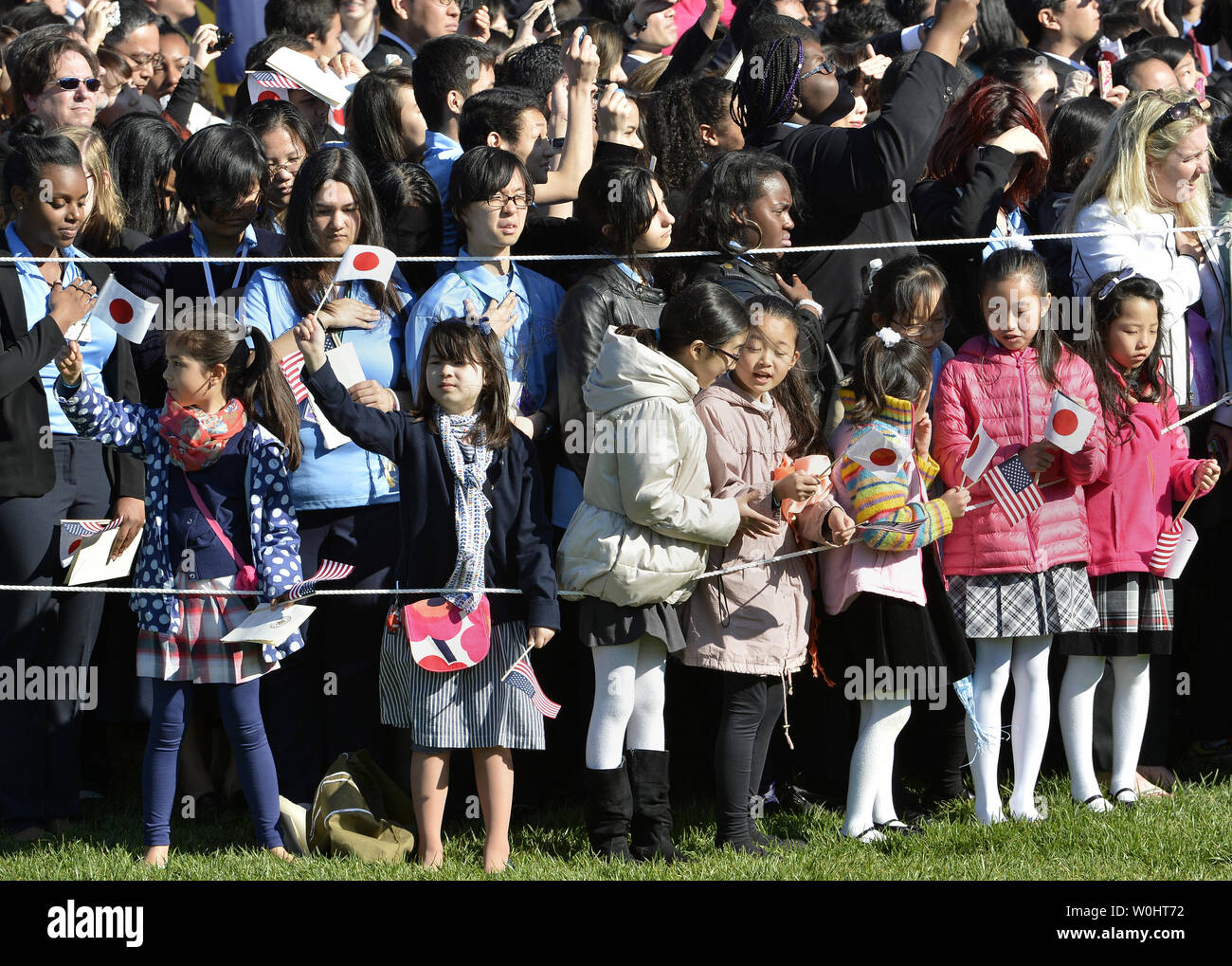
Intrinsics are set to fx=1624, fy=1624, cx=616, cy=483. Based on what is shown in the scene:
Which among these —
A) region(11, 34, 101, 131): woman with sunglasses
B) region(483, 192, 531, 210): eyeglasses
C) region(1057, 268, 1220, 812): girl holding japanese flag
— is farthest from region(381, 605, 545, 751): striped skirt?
region(11, 34, 101, 131): woman with sunglasses

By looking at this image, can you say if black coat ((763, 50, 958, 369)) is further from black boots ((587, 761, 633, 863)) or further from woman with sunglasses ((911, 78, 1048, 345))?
black boots ((587, 761, 633, 863))

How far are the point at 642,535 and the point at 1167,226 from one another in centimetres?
246

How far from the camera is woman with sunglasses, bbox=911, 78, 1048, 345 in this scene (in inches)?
235

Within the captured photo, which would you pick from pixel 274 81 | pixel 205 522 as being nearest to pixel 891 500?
pixel 205 522

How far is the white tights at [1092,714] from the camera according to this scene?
578cm

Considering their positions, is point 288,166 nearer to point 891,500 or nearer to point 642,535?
point 642,535

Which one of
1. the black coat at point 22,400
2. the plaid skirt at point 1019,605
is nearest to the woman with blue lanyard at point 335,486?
the black coat at point 22,400

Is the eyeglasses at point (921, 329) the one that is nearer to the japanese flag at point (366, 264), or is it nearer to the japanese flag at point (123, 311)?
the japanese flag at point (366, 264)

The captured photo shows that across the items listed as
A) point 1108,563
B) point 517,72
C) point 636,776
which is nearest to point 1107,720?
point 1108,563

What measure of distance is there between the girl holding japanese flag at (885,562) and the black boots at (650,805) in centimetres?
67

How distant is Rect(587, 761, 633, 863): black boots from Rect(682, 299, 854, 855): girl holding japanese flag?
0.33 meters

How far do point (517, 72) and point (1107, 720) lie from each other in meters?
4.02

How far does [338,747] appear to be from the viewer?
18.9 feet

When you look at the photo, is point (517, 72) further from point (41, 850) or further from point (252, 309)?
point (41, 850)
